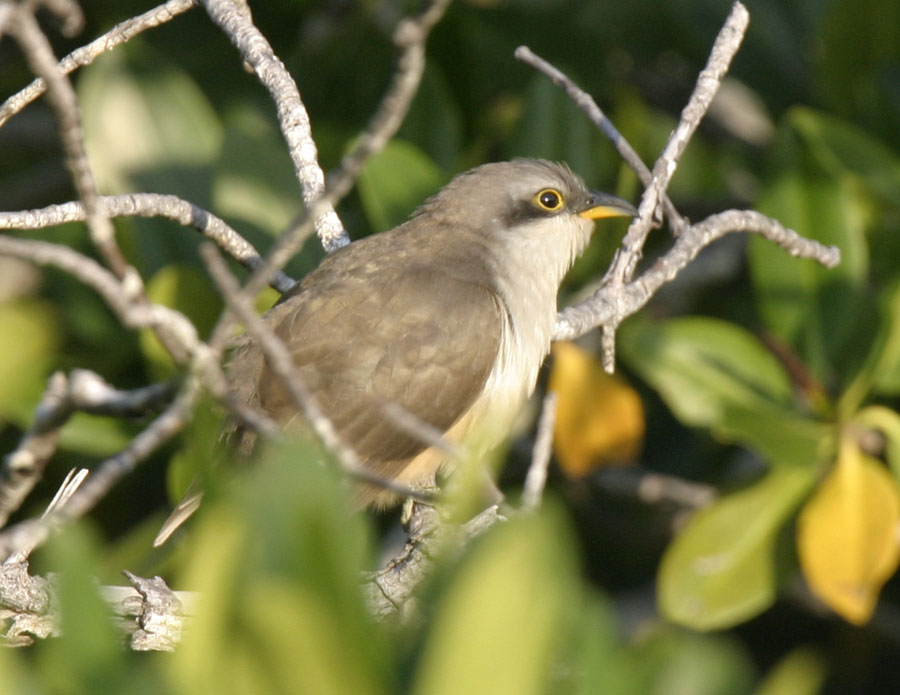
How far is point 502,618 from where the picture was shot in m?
1.54

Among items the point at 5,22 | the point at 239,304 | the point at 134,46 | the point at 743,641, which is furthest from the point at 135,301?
the point at 743,641

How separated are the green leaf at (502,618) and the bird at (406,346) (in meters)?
2.46

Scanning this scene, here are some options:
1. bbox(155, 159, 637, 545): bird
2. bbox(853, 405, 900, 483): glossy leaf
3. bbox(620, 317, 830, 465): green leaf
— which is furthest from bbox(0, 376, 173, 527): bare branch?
bbox(853, 405, 900, 483): glossy leaf

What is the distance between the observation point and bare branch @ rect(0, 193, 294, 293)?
333 cm

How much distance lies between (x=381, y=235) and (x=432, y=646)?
3.10 m

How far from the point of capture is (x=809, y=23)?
5762 millimetres

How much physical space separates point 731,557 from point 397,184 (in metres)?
1.98

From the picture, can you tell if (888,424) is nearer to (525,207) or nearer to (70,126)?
(525,207)

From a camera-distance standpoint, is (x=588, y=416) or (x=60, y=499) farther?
(x=588, y=416)

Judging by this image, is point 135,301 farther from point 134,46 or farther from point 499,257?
point 134,46

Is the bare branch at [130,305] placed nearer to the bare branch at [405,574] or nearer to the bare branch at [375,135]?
the bare branch at [375,135]

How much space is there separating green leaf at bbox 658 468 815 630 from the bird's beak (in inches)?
49.4

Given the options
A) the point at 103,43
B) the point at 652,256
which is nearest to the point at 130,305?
the point at 103,43

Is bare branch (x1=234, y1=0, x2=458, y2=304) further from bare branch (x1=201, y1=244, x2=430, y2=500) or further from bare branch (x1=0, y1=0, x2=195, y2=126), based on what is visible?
bare branch (x1=0, y1=0, x2=195, y2=126)
